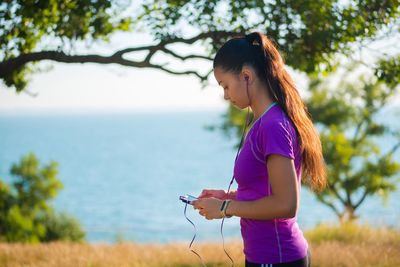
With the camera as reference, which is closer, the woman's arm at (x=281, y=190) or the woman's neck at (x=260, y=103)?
the woman's arm at (x=281, y=190)

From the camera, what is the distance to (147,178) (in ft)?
290

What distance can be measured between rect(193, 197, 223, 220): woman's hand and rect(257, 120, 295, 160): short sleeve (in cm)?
31

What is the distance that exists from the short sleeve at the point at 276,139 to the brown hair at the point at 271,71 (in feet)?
0.36

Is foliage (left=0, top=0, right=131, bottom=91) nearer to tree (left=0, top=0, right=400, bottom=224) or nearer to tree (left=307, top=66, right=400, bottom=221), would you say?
tree (left=0, top=0, right=400, bottom=224)

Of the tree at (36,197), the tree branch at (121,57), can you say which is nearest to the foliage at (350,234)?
the tree branch at (121,57)

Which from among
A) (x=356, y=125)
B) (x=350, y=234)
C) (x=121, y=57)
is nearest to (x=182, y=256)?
(x=121, y=57)

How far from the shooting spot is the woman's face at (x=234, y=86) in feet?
8.36

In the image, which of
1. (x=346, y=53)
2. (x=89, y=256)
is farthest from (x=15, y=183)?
(x=346, y=53)

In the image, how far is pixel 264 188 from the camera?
247 centimetres

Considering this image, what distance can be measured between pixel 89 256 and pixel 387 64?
415 centimetres

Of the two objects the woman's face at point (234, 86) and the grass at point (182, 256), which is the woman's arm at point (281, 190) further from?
the grass at point (182, 256)

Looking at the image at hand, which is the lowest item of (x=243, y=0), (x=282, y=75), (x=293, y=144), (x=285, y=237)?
(x=285, y=237)

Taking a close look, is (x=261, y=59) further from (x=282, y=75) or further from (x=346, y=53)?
(x=346, y=53)

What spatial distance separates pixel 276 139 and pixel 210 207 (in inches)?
17.4
